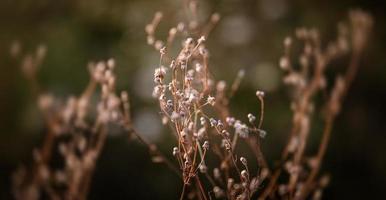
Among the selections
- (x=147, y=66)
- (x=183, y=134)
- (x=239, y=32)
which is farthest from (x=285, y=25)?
(x=183, y=134)

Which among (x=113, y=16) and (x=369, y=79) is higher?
(x=113, y=16)

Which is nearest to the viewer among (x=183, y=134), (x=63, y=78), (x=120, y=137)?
(x=183, y=134)

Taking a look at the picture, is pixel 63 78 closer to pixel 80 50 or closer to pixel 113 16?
pixel 80 50

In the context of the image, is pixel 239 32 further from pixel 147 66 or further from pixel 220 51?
pixel 147 66

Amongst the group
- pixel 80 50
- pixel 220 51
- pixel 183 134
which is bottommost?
pixel 183 134

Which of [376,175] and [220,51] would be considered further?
[220,51]

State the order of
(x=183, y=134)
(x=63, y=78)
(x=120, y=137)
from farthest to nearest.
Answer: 1. (x=63, y=78)
2. (x=120, y=137)
3. (x=183, y=134)
